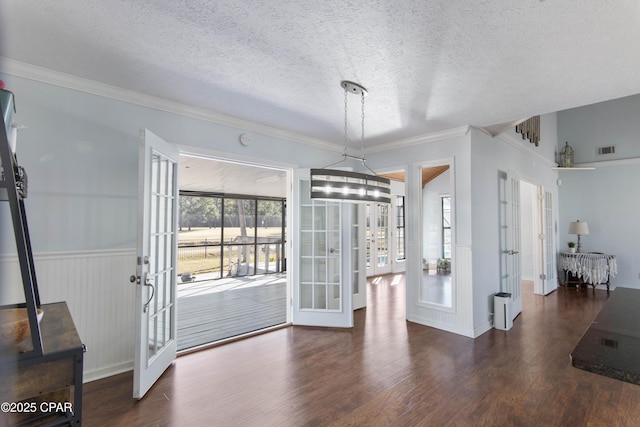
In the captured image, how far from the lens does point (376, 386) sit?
2537 millimetres

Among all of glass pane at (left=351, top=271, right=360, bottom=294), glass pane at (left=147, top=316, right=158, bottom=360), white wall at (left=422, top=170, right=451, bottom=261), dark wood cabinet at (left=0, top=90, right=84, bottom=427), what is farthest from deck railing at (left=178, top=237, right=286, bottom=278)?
dark wood cabinet at (left=0, top=90, right=84, bottom=427)

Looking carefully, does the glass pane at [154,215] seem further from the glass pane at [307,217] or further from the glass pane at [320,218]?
the glass pane at [320,218]

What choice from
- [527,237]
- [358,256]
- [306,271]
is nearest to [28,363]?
[306,271]

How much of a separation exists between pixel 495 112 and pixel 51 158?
165 inches

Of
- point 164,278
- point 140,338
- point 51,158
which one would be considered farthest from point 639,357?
point 51,158

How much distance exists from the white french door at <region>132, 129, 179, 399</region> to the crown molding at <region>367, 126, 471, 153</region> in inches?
115

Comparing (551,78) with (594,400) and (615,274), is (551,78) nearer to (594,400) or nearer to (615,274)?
(594,400)

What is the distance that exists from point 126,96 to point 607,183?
8553 mm

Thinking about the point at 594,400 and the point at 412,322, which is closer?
the point at 594,400

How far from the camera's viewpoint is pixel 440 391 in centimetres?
247

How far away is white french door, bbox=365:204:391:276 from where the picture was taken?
7828 mm

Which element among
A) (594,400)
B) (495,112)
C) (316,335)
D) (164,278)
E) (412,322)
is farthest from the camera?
(412,322)

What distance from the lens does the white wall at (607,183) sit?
6031 millimetres

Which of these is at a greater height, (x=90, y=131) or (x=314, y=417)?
(x=90, y=131)
